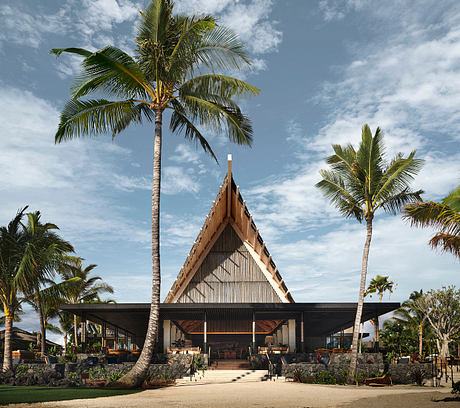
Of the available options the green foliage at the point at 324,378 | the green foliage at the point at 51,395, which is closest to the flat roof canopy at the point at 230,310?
the green foliage at the point at 324,378

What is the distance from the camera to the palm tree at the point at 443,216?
15414 millimetres

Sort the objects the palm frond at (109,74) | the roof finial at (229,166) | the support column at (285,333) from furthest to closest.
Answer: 1. the support column at (285,333)
2. the roof finial at (229,166)
3. the palm frond at (109,74)

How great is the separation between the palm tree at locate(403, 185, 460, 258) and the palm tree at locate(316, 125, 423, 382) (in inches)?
188

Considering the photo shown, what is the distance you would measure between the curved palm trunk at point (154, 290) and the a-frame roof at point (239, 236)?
971 centimetres

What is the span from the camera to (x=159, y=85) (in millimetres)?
18484

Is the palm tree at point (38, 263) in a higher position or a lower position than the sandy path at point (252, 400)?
higher

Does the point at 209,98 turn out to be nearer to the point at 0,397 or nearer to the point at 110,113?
the point at 110,113

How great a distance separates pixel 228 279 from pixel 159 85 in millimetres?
15098

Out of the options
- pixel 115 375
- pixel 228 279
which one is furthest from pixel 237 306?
pixel 115 375

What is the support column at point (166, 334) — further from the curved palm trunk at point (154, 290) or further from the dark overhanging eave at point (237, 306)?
the curved palm trunk at point (154, 290)

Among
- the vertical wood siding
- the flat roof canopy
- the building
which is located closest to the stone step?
the flat roof canopy

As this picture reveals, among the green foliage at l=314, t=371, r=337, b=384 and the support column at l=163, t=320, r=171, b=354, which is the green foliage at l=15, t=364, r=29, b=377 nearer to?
the support column at l=163, t=320, r=171, b=354

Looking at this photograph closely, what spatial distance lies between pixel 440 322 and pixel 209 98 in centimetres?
3135

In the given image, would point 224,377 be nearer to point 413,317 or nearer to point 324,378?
point 324,378
